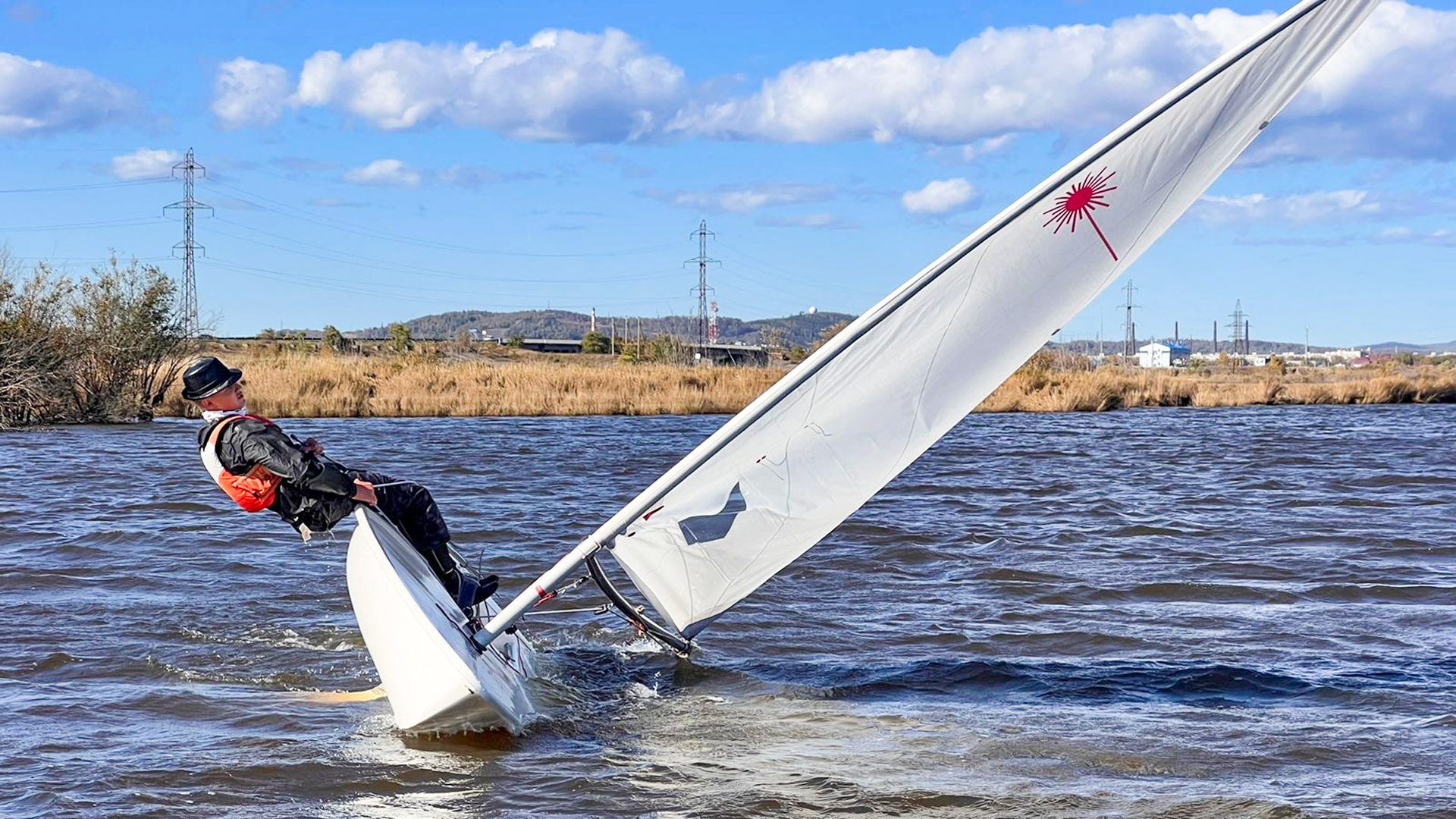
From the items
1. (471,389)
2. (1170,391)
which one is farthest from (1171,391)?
(471,389)

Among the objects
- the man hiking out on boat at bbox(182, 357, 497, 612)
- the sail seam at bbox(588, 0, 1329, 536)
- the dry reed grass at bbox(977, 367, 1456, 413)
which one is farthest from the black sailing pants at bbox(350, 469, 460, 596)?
the dry reed grass at bbox(977, 367, 1456, 413)

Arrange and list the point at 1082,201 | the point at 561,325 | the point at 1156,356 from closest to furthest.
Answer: the point at 1082,201
the point at 1156,356
the point at 561,325

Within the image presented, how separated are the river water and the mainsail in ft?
3.28

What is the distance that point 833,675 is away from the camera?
774cm

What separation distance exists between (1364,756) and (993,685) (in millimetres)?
1959

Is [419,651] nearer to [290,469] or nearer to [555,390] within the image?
[290,469]

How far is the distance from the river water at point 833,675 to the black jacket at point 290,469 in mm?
1044

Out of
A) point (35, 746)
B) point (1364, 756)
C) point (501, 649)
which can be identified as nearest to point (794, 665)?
point (501, 649)

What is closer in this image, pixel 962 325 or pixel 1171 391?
pixel 962 325

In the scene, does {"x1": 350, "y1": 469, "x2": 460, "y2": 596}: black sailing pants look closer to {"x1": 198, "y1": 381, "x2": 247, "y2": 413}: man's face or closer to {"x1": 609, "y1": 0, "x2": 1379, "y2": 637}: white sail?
{"x1": 198, "y1": 381, "x2": 247, "y2": 413}: man's face

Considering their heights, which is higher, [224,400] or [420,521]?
[224,400]

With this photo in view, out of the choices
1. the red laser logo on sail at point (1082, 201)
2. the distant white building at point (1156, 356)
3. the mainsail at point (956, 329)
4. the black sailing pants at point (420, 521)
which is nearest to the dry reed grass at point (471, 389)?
the black sailing pants at point (420, 521)

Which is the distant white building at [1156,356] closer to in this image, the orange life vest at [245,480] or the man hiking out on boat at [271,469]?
the man hiking out on boat at [271,469]

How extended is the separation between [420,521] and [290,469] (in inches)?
33.4
